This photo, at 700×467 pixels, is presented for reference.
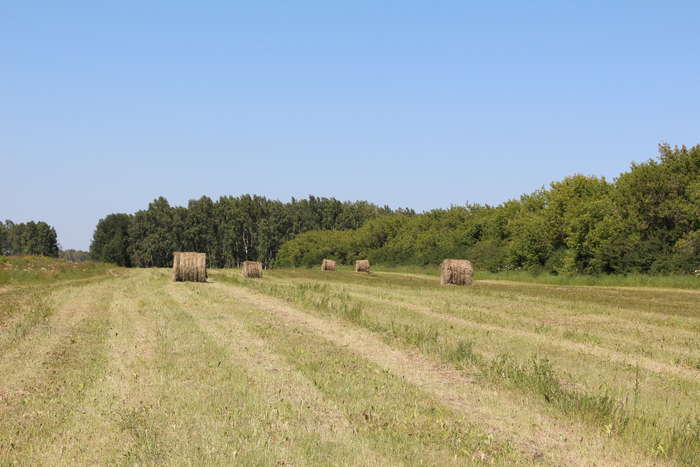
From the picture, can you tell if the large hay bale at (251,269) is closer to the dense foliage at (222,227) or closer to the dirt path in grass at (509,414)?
the dirt path in grass at (509,414)

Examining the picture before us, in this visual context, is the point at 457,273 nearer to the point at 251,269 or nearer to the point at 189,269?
the point at 251,269

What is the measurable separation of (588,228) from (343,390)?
142 feet

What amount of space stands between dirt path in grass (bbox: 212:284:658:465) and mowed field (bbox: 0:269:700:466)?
0.03m

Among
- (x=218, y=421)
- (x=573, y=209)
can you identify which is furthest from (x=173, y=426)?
(x=573, y=209)

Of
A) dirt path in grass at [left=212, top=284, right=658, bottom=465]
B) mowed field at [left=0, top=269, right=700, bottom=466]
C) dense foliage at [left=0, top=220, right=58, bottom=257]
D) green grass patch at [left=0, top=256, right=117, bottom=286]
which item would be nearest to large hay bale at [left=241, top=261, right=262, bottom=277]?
green grass patch at [left=0, top=256, right=117, bottom=286]

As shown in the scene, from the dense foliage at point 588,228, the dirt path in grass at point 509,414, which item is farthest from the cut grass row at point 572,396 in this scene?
the dense foliage at point 588,228

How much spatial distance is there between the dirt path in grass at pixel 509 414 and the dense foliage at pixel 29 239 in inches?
7248

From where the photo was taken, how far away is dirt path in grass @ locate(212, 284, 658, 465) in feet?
23.7

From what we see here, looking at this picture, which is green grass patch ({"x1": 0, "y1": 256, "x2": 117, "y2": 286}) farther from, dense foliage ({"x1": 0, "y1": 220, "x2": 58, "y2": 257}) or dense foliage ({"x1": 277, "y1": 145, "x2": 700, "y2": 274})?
dense foliage ({"x1": 0, "y1": 220, "x2": 58, "y2": 257})

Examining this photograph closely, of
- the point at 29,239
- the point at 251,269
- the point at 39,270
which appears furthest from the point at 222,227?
the point at 39,270

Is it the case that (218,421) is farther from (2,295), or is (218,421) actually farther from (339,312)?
(2,295)

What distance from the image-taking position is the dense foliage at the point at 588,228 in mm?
41531

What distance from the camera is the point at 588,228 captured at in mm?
49000

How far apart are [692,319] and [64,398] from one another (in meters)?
17.3
